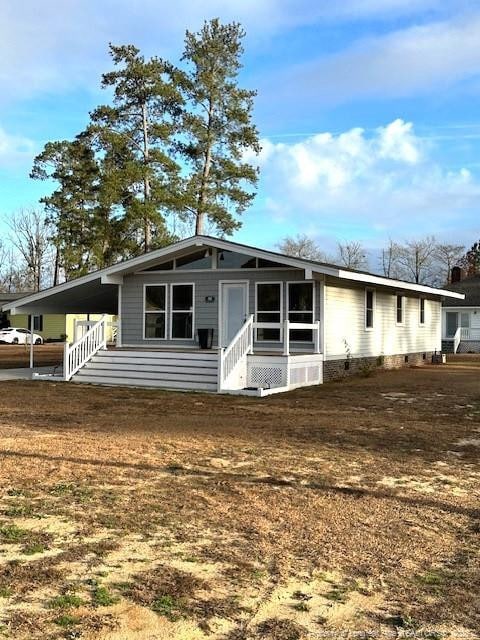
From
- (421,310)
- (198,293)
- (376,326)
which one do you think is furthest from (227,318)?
(421,310)

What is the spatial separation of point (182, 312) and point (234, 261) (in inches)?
86.1

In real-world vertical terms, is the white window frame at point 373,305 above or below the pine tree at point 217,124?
below

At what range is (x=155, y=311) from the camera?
753 inches

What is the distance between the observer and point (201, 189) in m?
33.4

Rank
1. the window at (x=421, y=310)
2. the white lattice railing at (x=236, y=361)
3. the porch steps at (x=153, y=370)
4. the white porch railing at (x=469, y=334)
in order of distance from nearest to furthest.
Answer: the white lattice railing at (x=236, y=361) → the porch steps at (x=153, y=370) → the window at (x=421, y=310) → the white porch railing at (x=469, y=334)

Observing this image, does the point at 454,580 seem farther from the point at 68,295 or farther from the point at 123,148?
the point at 123,148

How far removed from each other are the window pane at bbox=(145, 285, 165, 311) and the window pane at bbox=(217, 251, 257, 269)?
2.01 metres

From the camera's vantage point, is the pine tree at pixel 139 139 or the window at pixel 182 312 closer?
the window at pixel 182 312

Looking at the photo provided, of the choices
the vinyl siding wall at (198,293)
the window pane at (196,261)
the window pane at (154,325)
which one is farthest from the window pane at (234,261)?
the window pane at (154,325)

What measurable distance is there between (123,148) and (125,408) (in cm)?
2485

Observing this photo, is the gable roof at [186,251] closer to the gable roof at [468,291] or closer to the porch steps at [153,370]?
the porch steps at [153,370]

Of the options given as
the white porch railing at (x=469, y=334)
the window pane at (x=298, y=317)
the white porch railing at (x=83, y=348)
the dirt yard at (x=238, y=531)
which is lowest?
the dirt yard at (x=238, y=531)

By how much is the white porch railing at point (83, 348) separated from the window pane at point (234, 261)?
11.5 feet

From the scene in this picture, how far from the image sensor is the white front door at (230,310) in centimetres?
1791
